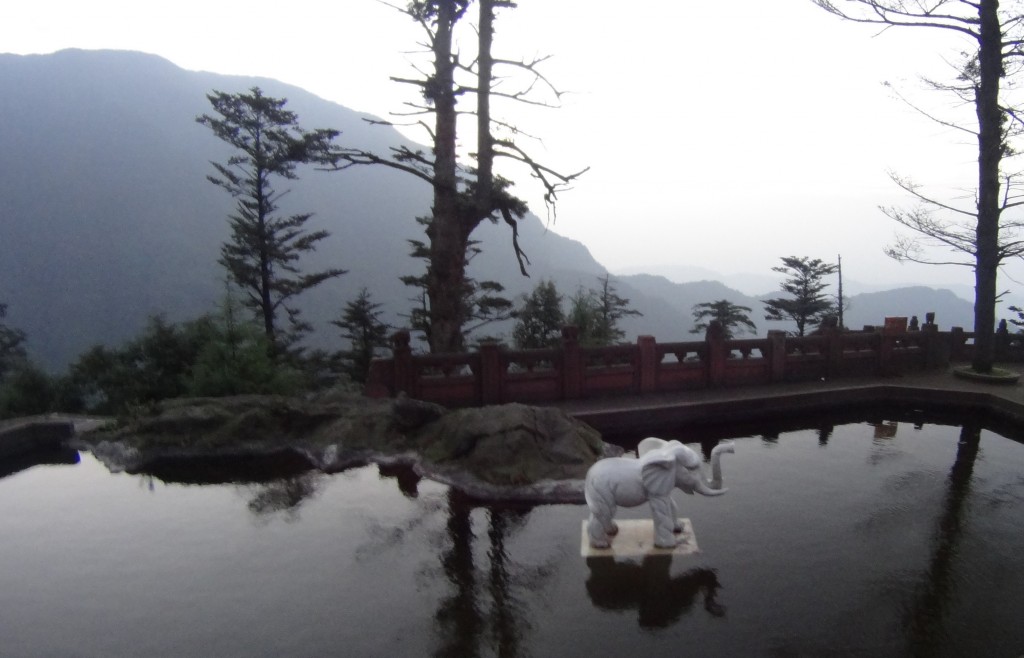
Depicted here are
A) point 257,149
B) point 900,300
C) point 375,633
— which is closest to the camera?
point 375,633

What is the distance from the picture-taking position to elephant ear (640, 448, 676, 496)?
605cm

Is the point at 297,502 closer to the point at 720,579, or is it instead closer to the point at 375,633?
the point at 375,633

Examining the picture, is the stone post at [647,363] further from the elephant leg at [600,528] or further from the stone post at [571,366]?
the elephant leg at [600,528]

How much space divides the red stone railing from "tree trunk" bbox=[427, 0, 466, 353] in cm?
202

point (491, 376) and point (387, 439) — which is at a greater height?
point (491, 376)

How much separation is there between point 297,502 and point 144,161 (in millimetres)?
91061

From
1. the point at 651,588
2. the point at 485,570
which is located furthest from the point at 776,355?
the point at 485,570

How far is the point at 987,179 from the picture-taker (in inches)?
570

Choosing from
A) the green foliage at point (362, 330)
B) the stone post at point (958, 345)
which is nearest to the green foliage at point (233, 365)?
the stone post at point (958, 345)

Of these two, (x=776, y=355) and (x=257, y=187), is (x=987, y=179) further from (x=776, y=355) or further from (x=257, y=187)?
(x=257, y=187)

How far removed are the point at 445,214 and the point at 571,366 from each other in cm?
421

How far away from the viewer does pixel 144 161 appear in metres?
84.1

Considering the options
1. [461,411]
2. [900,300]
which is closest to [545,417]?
[461,411]

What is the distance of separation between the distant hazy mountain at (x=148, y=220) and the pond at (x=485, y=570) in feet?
184
